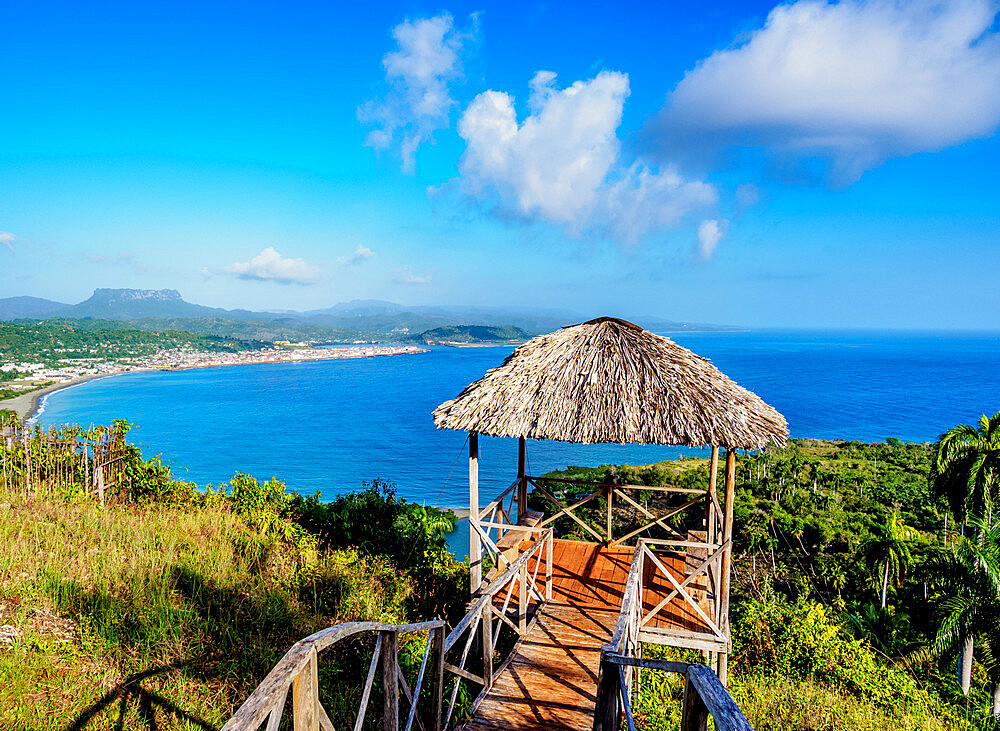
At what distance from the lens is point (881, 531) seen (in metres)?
23.0

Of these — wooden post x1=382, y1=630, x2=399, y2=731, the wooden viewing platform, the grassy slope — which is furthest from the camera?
the wooden viewing platform

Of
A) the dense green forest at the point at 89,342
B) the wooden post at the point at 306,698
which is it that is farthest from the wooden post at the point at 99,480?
the dense green forest at the point at 89,342

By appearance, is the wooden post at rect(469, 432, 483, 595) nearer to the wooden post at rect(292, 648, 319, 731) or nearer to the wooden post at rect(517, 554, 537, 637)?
the wooden post at rect(517, 554, 537, 637)

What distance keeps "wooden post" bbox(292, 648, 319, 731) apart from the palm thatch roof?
4379 millimetres

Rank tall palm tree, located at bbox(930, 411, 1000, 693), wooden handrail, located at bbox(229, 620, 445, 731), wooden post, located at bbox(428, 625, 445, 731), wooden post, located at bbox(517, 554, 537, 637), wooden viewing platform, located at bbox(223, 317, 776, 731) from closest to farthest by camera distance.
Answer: wooden handrail, located at bbox(229, 620, 445, 731) → wooden post, located at bbox(428, 625, 445, 731) → wooden viewing platform, located at bbox(223, 317, 776, 731) → wooden post, located at bbox(517, 554, 537, 637) → tall palm tree, located at bbox(930, 411, 1000, 693)

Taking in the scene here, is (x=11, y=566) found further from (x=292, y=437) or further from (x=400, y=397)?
(x=400, y=397)

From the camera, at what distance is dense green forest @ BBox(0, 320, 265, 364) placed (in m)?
76.8

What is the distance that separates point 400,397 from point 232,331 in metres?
91.5

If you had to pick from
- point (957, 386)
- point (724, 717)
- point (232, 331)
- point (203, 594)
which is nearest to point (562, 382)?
point (203, 594)

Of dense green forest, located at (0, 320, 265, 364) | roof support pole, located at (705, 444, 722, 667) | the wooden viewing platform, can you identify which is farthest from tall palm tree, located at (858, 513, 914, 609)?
dense green forest, located at (0, 320, 265, 364)

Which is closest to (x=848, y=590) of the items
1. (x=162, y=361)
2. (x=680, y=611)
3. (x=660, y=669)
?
(x=680, y=611)

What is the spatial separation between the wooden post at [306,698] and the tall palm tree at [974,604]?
59.1 feet

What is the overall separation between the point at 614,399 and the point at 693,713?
474 cm

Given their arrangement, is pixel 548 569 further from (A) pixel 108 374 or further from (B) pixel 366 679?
(A) pixel 108 374
